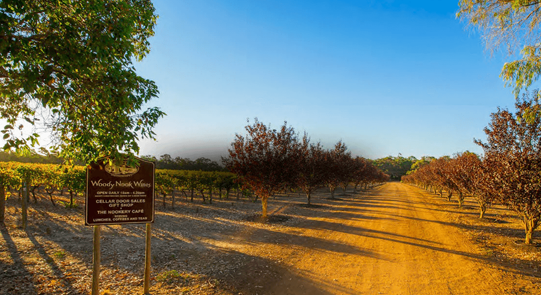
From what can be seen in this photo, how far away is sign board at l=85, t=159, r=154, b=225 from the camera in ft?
17.6

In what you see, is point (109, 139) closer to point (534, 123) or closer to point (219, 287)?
point (219, 287)

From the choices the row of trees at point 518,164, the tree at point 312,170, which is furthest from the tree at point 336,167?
the row of trees at point 518,164

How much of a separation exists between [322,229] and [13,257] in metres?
12.0

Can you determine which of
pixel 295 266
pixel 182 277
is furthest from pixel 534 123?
pixel 182 277

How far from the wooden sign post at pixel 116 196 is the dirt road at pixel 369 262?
10.2 feet

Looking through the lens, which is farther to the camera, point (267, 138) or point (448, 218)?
point (448, 218)

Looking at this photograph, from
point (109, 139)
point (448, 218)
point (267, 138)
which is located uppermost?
point (267, 138)

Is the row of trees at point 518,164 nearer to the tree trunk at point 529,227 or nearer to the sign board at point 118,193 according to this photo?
the tree trunk at point 529,227

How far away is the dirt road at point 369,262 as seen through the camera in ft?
22.2

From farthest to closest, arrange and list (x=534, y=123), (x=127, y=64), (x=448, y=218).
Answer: (x=448, y=218) < (x=534, y=123) < (x=127, y=64)

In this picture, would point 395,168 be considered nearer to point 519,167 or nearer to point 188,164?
point 188,164

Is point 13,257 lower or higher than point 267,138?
lower

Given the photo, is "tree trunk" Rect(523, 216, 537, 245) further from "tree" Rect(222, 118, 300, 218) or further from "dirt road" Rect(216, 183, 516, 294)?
"tree" Rect(222, 118, 300, 218)

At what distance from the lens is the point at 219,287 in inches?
259
